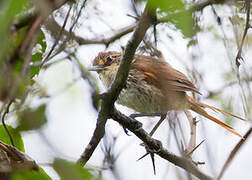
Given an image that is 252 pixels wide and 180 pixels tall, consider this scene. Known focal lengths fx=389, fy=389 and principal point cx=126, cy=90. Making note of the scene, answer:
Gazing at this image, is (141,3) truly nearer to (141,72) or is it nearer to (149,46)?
(149,46)

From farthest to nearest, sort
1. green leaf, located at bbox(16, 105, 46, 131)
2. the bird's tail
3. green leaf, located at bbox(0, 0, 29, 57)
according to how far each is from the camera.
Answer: the bird's tail, green leaf, located at bbox(16, 105, 46, 131), green leaf, located at bbox(0, 0, 29, 57)

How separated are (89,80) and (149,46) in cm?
135

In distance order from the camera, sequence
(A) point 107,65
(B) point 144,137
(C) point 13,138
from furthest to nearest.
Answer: (A) point 107,65, (B) point 144,137, (C) point 13,138

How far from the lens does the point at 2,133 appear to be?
7.80ft

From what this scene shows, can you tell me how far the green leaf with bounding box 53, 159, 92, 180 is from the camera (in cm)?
107

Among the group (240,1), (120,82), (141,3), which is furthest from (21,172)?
(240,1)

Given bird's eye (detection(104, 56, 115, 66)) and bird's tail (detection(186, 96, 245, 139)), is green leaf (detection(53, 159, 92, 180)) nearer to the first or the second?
bird's tail (detection(186, 96, 245, 139))

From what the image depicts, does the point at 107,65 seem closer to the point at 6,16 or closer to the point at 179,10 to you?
the point at 179,10

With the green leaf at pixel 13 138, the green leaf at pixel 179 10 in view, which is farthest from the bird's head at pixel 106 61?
the green leaf at pixel 179 10

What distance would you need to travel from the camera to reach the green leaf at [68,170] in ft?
3.52

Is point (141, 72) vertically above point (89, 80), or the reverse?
point (89, 80)

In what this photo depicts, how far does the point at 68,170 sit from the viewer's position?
1088mm

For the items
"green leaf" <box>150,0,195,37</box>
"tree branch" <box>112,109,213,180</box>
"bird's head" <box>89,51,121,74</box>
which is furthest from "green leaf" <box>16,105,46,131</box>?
"bird's head" <box>89,51,121,74</box>

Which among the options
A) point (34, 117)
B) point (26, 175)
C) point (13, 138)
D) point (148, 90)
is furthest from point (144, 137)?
point (26, 175)
